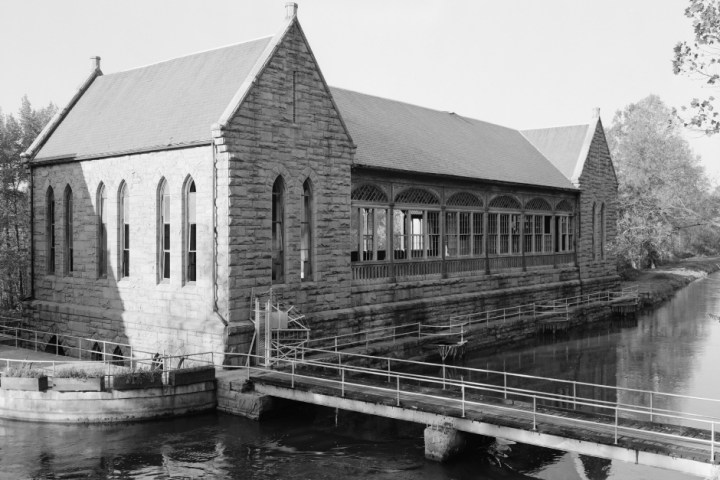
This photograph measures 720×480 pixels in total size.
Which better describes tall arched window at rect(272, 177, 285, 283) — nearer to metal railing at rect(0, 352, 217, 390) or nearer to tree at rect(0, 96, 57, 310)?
metal railing at rect(0, 352, 217, 390)

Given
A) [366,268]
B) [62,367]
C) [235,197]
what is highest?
[235,197]

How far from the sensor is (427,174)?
100 feet

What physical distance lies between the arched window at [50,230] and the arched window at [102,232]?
3.52 metres

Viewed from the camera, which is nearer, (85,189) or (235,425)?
(235,425)

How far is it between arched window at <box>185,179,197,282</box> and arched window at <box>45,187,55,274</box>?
27.8 ft

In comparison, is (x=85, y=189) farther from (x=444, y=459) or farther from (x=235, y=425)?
(x=444, y=459)

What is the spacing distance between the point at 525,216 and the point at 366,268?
14170 mm

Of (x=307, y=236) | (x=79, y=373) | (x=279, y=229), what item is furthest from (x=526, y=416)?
(x=307, y=236)

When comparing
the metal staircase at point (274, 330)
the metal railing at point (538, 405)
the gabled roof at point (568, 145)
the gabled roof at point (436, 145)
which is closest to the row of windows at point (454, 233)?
the gabled roof at point (436, 145)

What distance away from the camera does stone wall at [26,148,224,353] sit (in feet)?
74.5

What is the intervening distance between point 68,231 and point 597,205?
105 feet

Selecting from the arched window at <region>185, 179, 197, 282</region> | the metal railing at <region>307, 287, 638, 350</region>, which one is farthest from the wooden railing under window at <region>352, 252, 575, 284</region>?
the arched window at <region>185, 179, 197, 282</region>

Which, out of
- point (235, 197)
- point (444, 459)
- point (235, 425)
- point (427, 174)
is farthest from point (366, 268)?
point (444, 459)

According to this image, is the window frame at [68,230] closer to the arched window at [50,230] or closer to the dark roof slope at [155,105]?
the arched window at [50,230]
